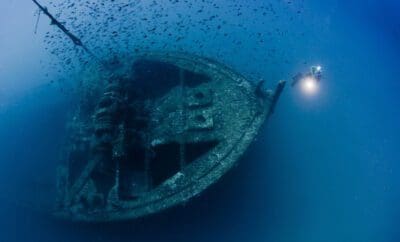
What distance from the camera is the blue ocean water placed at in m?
8.02

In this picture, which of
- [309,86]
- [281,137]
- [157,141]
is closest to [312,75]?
[309,86]

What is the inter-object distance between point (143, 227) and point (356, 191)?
19.7 feet

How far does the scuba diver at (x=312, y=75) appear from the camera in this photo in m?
10.7

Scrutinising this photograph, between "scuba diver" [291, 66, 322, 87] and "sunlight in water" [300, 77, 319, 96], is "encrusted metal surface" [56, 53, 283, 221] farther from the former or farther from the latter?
"sunlight in water" [300, 77, 319, 96]

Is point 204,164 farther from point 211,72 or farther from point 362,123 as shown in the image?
point 362,123

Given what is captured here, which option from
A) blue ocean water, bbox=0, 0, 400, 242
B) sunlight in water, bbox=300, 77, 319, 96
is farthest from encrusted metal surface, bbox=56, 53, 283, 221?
sunlight in water, bbox=300, 77, 319, 96

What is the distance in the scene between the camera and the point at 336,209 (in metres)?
8.46

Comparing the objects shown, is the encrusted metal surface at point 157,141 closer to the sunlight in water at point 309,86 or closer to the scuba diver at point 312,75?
the scuba diver at point 312,75

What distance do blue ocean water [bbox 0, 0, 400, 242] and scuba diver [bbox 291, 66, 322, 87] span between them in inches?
18.0

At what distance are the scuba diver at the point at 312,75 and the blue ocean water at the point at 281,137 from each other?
1.50 ft

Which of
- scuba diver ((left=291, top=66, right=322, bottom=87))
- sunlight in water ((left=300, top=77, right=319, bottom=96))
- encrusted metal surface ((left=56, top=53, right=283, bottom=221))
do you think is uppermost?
scuba diver ((left=291, top=66, right=322, bottom=87))

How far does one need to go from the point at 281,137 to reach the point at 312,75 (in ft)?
9.87

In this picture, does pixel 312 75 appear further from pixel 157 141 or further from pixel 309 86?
pixel 157 141

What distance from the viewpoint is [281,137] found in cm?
944
